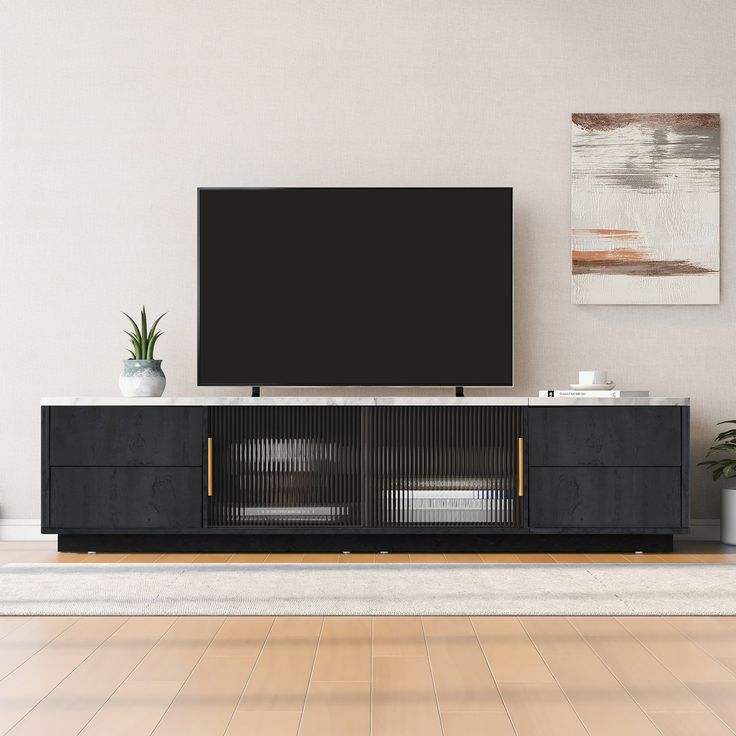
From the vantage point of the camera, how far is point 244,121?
12.6 feet

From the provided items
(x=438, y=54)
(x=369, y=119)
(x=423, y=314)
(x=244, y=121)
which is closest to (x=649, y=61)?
(x=438, y=54)

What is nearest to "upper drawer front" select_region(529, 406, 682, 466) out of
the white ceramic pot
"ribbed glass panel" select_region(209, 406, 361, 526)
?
the white ceramic pot

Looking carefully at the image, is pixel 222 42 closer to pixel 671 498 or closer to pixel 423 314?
pixel 423 314

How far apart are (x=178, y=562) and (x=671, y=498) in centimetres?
197

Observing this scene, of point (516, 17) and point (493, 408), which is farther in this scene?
point (516, 17)

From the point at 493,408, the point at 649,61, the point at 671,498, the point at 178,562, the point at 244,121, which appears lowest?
the point at 178,562

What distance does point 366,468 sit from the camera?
3381mm

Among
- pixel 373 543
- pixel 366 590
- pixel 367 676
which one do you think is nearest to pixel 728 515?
pixel 373 543

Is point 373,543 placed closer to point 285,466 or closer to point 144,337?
point 285,466

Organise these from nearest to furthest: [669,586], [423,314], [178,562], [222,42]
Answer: [669,586], [178,562], [423,314], [222,42]

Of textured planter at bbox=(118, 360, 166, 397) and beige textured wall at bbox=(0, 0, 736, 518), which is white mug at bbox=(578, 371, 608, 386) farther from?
textured planter at bbox=(118, 360, 166, 397)

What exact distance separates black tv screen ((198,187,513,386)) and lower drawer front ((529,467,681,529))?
1.64 feet

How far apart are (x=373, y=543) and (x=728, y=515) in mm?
1544

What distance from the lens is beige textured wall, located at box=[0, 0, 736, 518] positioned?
3.82 meters
